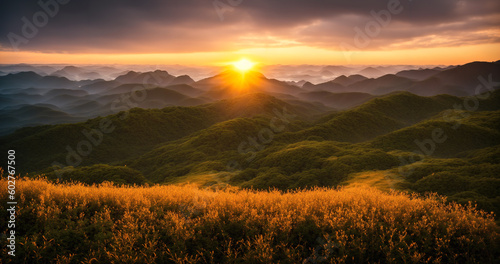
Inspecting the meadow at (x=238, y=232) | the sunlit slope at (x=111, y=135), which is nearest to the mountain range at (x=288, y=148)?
the sunlit slope at (x=111, y=135)

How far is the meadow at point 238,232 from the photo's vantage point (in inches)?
336

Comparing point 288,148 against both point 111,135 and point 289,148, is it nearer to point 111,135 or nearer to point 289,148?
point 289,148

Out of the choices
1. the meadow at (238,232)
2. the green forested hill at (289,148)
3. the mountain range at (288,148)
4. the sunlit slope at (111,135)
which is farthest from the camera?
the sunlit slope at (111,135)

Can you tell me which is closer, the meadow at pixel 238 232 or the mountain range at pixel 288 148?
the meadow at pixel 238 232

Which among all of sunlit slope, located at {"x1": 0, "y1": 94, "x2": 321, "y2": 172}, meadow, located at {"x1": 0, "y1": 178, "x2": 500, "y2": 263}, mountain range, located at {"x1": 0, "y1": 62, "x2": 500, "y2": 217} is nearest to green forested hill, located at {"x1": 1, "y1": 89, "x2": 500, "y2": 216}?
mountain range, located at {"x1": 0, "y1": 62, "x2": 500, "y2": 217}

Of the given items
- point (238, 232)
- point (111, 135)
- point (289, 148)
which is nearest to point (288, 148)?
point (289, 148)

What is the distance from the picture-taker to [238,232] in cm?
984

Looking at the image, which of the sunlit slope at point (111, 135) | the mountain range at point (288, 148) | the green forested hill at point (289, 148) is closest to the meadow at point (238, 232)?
the mountain range at point (288, 148)

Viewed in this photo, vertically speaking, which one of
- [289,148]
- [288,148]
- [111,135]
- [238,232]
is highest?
[238,232]

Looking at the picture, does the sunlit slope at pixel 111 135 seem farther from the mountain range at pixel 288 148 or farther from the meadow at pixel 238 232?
the meadow at pixel 238 232

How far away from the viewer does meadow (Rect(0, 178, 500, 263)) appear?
8.53m

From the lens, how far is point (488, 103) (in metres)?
145

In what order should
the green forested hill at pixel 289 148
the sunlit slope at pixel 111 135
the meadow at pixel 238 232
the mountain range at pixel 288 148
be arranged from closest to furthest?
the meadow at pixel 238 232, the mountain range at pixel 288 148, the green forested hill at pixel 289 148, the sunlit slope at pixel 111 135

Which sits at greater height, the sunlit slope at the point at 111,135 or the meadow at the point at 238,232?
the meadow at the point at 238,232
